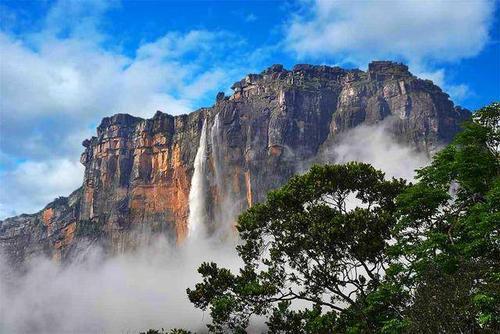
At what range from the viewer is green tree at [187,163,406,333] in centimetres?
2497

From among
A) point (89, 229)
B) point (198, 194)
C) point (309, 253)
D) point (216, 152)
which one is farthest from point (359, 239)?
point (89, 229)

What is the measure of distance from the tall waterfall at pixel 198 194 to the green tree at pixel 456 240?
112m

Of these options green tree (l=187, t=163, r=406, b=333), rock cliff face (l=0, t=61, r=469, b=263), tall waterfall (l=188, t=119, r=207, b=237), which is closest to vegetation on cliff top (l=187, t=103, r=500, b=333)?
green tree (l=187, t=163, r=406, b=333)

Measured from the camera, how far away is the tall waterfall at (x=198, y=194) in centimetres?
13575

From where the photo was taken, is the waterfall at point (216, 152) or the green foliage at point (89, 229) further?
the green foliage at point (89, 229)

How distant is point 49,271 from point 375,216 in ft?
543

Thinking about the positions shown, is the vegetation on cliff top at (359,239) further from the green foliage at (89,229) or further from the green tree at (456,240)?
the green foliage at (89,229)

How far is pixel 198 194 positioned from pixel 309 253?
4399 inches

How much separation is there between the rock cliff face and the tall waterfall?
1.21ft

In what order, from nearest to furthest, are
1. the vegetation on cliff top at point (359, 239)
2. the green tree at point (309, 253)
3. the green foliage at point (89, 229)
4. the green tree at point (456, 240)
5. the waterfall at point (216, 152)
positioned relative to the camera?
the green tree at point (456, 240) → the vegetation on cliff top at point (359, 239) → the green tree at point (309, 253) → the waterfall at point (216, 152) → the green foliage at point (89, 229)

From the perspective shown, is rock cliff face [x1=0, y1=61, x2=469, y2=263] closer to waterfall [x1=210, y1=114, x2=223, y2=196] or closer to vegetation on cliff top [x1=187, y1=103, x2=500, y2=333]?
waterfall [x1=210, y1=114, x2=223, y2=196]

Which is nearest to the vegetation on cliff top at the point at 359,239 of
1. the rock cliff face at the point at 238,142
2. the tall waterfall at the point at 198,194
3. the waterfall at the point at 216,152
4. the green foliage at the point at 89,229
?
the rock cliff face at the point at 238,142

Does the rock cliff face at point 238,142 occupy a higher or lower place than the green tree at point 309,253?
higher

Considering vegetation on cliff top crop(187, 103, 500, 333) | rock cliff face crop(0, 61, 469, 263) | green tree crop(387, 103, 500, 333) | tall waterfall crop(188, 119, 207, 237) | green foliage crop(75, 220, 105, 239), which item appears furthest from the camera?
green foliage crop(75, 220, 105, 239)
